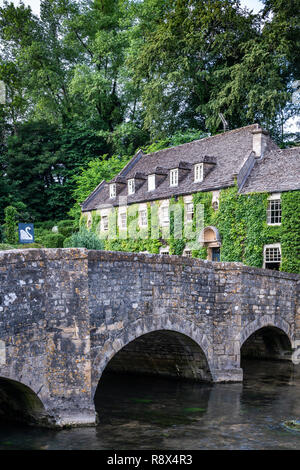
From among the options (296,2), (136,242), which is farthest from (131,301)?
(296,2)

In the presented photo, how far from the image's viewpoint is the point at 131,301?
42.8ft

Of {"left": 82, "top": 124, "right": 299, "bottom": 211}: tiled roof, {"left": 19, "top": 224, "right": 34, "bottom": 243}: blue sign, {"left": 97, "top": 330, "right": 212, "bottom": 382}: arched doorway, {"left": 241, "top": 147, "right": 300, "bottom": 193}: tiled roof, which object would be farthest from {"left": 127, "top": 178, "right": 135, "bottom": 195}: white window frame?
{"left": 97, "top": 330, "right": 212, "bottom": 382}: arched doorway

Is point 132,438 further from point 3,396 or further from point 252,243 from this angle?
point 252,243

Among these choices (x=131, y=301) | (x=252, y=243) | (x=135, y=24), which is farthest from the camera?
(x=135, y=24)

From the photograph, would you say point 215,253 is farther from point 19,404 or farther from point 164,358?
point 19,404

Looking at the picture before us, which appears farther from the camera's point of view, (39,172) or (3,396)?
(39,172)

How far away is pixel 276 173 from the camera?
2698 cm

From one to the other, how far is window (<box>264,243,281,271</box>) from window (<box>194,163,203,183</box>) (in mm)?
6458

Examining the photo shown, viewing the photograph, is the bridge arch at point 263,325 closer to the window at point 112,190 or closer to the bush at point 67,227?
the window at point 112,190

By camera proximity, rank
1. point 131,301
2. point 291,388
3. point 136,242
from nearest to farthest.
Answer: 1. point 131,301
2. point 291,388
3. point 136,242

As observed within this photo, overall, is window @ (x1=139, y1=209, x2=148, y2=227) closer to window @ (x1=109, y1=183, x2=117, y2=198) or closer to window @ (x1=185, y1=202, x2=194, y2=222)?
window @ (x1=185, y1=202, x2=194, y2=222)

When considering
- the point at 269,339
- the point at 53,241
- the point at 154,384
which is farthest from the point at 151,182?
the point at 154,384
